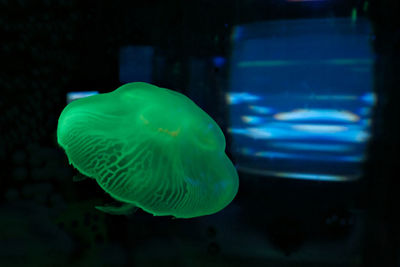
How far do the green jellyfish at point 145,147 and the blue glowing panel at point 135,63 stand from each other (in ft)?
1.55

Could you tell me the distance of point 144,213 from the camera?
271 cm

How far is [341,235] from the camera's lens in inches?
105

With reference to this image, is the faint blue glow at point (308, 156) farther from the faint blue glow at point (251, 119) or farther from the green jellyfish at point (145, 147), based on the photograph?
the green jellyfish at point (145, 147)

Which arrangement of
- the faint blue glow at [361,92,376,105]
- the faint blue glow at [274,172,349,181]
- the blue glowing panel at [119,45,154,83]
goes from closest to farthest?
the blue glowing panel at [119,45,154,83]
the faint blue glow at [361,92,376,105]
the faint blue glow at [274,172,349,181]

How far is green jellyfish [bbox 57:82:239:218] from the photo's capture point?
68.0 inches

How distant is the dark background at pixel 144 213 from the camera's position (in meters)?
2.45

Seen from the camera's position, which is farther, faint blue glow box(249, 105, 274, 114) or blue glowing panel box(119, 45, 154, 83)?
faint blue glow box(249, 105, 274, 114)

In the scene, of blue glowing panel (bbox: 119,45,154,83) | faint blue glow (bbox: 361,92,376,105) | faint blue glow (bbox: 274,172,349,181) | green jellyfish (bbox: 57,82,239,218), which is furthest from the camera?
faint blue glow (bbox: 274,172,349,181)

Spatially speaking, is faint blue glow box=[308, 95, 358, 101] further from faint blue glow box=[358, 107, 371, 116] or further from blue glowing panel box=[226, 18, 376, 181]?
faint blue glow box=[358, 107, 371, 116]

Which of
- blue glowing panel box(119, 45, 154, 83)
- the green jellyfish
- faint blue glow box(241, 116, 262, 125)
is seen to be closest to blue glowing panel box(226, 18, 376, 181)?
faint blue glow box(241, 116, 262, 125)

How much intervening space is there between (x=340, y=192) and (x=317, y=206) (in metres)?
0.20

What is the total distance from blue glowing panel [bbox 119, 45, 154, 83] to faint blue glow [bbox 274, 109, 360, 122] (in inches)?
38.8

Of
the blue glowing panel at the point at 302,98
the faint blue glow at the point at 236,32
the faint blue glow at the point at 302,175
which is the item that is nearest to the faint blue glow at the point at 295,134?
the blue glowing panel at the point at 302,98

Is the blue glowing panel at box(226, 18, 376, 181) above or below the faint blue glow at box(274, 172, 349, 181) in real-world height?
above
